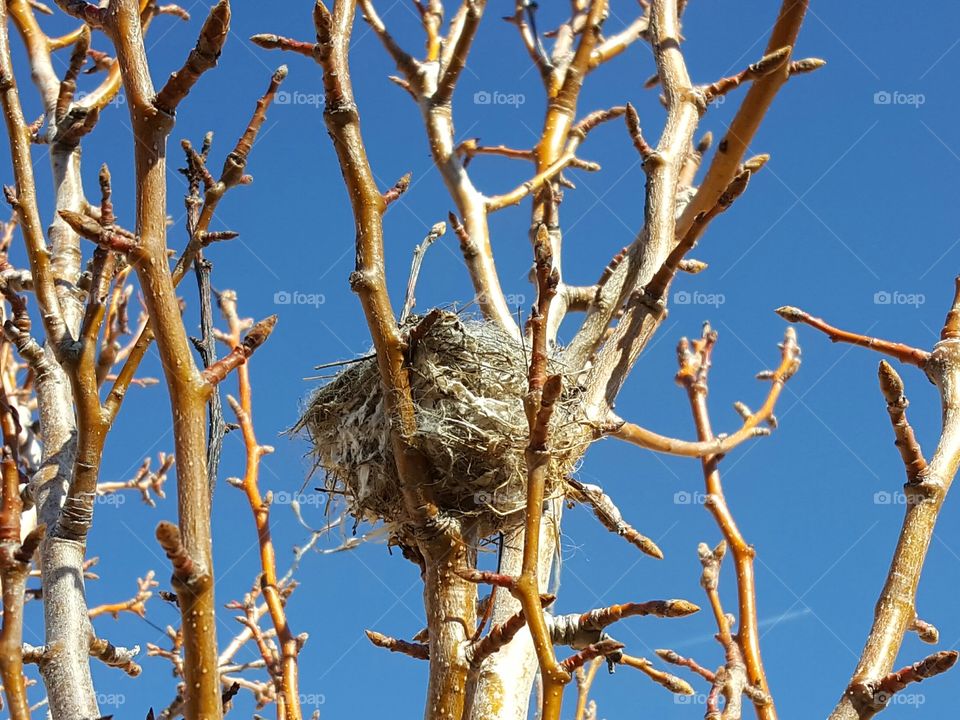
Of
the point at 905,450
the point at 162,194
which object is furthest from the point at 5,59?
the point at 905,450

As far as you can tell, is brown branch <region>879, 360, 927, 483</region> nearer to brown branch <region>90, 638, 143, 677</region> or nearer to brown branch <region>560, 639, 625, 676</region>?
brown branch <region>560, 639, 625, 676</region>

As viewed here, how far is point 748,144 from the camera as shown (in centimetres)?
367

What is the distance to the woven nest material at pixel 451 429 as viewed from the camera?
3.14m

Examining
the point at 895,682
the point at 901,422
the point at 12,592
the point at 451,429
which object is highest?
the point at 451,429

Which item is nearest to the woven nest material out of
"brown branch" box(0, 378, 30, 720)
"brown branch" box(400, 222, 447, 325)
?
"brown branch" box(400, 222, 447, 325)

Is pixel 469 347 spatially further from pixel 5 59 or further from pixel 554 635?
pixel 5 59

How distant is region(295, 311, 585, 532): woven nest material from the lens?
3143mm

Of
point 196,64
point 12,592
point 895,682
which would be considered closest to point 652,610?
point 895,682

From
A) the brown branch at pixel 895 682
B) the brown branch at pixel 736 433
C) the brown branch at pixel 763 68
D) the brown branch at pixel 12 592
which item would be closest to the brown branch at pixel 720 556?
the brown branch at pixel 736 433

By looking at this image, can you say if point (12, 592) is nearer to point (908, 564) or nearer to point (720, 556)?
point (908, 564)

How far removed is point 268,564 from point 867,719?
8.06 ft

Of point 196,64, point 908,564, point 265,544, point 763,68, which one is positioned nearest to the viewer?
point 196,64

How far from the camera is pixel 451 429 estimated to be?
3.14 metres

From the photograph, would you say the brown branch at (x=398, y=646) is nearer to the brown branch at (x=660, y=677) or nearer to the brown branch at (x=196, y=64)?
the brown branch at (x=660, y=677)
